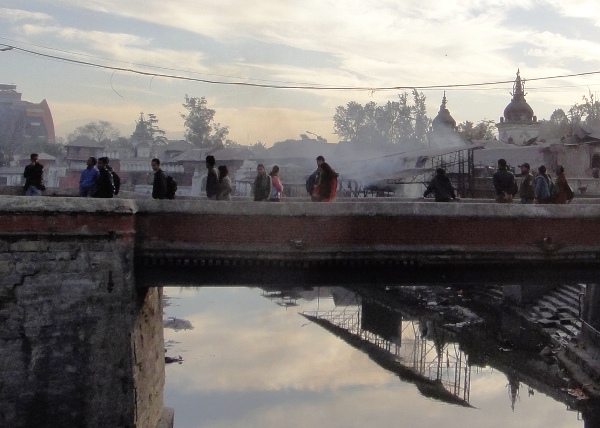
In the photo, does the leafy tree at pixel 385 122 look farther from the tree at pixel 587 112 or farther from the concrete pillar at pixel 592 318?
the concrete pillar at pixel 592 318

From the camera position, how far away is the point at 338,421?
15.2 metres

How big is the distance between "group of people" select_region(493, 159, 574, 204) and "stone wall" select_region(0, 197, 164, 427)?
6.76 m

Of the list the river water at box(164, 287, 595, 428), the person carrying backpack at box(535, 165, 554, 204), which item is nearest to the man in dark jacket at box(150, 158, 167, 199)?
the river water at box(164, 287, 595, 428)

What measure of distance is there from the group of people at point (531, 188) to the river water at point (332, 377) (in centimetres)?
525

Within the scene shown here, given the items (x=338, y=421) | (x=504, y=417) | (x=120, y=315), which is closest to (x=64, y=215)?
(x=120, y=315)

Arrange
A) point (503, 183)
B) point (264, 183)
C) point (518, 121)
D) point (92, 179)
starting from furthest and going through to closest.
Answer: point (518, 121), point (503, 183), point (264, 183), point (92, 179)

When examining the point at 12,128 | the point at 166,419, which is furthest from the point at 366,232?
the point at 12,128

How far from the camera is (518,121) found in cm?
5828

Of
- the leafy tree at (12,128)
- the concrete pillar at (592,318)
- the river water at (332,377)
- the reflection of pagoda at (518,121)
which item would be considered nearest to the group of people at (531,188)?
the concrete pillar at (592,318)

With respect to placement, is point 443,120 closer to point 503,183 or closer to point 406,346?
point 406,346

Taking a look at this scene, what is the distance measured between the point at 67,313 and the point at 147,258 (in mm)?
1297

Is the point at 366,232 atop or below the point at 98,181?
below

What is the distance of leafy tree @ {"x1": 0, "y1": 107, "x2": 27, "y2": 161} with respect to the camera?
7104 cm

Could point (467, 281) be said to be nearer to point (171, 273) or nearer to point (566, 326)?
point (171, 273)
